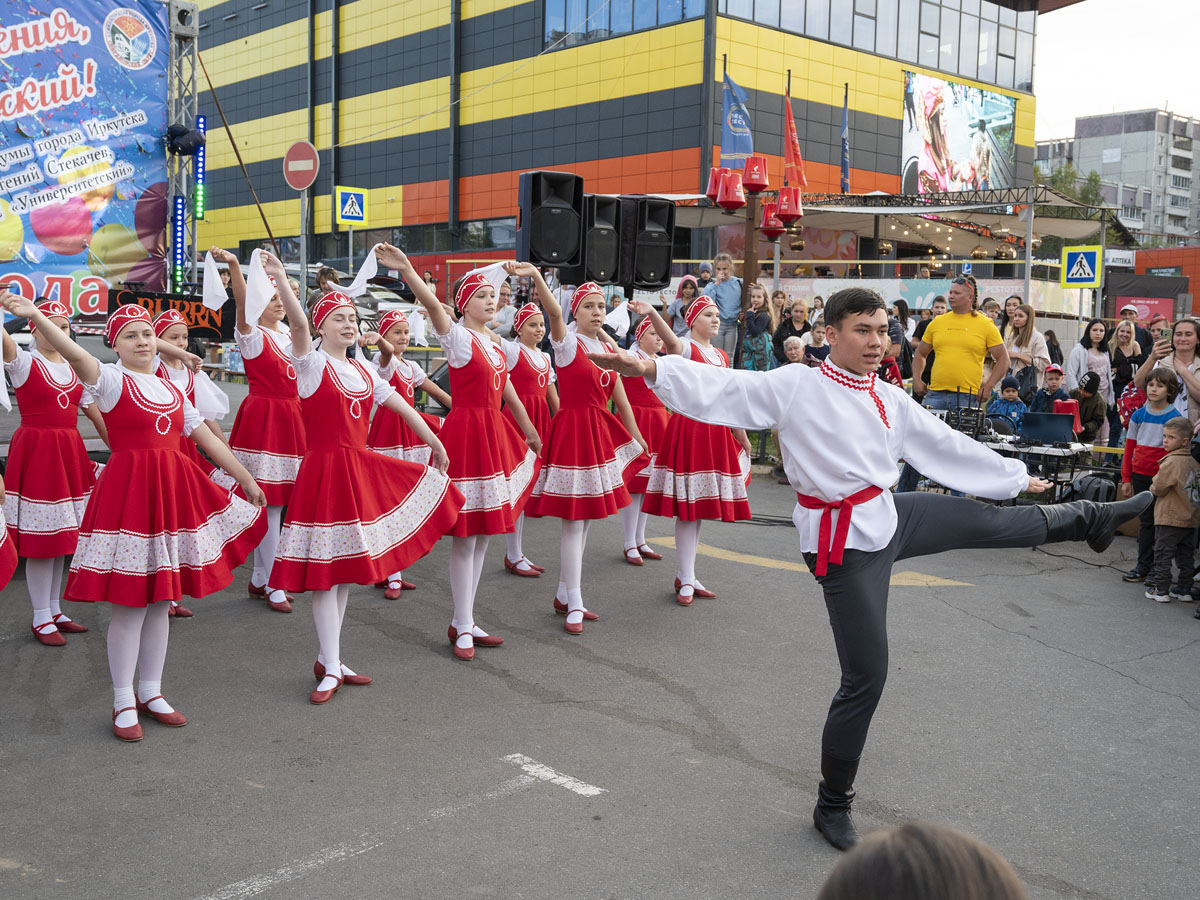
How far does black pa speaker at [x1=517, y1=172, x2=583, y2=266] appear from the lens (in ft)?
32.1

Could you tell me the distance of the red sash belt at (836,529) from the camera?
12.4ft

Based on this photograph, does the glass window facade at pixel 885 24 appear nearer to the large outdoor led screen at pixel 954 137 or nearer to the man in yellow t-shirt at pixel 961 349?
the large outdoor led screen at pixel 954 137

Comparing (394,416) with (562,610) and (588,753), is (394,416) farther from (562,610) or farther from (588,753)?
(588,753)

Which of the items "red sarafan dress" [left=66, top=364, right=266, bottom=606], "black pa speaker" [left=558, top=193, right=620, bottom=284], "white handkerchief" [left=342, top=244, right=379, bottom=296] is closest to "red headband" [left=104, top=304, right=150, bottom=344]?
"red sarafan dress" [left=66, top=364, right=266, bottom=606]

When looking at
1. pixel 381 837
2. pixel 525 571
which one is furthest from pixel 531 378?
pixel 381 837

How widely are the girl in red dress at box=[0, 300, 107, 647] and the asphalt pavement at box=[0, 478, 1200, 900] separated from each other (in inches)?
15.9

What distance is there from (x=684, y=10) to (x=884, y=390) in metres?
30.2

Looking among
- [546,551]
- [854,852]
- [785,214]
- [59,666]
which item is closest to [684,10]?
[785,214]

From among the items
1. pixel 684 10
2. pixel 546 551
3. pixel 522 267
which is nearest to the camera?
pixel 522 267

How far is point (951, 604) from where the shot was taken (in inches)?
285

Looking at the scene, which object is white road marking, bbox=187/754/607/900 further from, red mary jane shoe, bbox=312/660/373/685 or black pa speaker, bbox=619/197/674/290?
black pa speaker, bbox=619/197/674/290

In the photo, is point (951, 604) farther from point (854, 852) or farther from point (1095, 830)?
point (854, 852)

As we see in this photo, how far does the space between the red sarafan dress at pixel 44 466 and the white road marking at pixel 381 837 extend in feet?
11.0

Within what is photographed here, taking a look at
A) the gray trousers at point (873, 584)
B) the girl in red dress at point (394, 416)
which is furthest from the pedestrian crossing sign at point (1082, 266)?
the gray trousers at point (873, 584)
